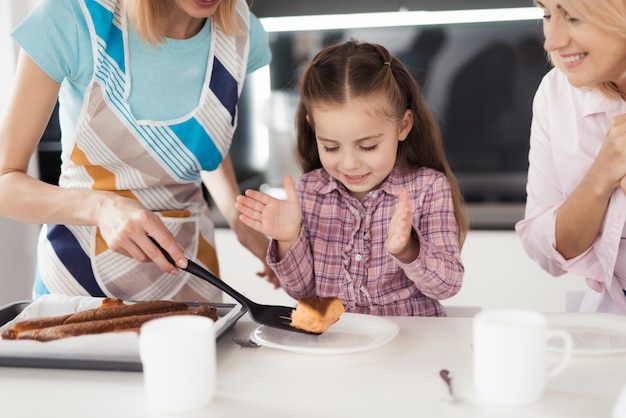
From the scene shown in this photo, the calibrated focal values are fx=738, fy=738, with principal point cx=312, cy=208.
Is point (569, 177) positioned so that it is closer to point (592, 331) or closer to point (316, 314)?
point (592, 331)

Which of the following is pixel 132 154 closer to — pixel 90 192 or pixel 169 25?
pixel 90 192

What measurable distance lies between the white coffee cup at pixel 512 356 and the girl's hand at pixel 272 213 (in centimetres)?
59

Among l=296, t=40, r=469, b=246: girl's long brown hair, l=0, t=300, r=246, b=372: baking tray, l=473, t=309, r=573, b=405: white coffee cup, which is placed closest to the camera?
l=473, t=309, r=573, b=405: white coffee cup

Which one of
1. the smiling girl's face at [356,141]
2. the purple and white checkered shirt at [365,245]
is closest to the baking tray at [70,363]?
the purple and white checkered shirt at [365,245]

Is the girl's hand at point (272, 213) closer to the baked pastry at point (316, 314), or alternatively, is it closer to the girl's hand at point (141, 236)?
the girl's hand at point (141, 236)

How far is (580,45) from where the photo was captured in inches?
52.2

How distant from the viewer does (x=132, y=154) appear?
1.49 meters

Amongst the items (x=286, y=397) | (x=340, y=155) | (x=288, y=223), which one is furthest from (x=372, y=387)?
(x=340, y=155)

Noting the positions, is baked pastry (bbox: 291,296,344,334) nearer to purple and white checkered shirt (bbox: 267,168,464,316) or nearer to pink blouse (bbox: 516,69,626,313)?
purple and white checkered shirt (bbox: 267,168,464,316)

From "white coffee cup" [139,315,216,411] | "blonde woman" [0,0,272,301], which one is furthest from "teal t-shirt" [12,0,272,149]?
"white coffee cup" [139,315,216,411]

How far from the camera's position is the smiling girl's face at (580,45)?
Result: 131 cm

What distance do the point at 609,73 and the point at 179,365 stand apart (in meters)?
0.97

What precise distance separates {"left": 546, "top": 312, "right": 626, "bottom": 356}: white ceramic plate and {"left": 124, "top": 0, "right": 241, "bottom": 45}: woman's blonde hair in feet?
2.86

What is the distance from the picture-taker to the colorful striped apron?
1.45 m
